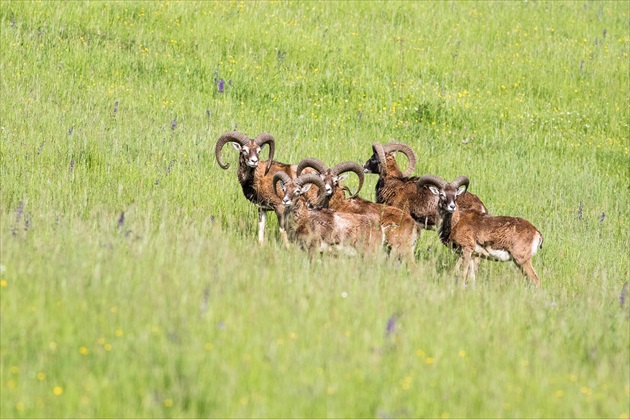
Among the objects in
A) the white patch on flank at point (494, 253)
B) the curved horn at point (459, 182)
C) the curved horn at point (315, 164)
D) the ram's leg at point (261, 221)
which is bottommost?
the white patch on flank at point (494, 253)

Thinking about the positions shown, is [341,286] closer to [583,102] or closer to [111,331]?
[111,331]

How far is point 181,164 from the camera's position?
13961 mm

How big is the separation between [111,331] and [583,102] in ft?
56.2

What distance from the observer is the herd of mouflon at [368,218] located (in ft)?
40.0

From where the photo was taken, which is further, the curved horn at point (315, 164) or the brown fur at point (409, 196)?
the brown fur at point (409, 196)

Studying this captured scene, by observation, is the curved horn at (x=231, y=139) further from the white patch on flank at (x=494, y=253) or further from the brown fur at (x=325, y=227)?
the white patch on flank at (x=494, y=253)

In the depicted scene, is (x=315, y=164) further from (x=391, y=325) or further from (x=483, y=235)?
(x=391, y=325)

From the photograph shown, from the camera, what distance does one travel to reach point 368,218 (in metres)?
12.4

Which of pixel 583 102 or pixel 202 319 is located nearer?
pixel 202 319

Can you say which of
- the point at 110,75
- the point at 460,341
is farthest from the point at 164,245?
the point at 110,75

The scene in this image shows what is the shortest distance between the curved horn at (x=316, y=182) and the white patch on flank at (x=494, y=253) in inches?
83.2

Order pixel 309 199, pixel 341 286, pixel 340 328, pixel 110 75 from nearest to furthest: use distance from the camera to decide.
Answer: pixel 340 328, pixel 341 286, pixel 309 199, pixel 110 75

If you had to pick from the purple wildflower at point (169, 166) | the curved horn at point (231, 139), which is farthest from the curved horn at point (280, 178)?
the purple wildflower at point (169, 166)

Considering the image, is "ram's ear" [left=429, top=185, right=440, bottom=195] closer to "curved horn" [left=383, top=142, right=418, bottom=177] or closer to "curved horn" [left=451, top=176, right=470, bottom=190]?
"curved horn" [left=451, top=176, right=470, bottom=190]
